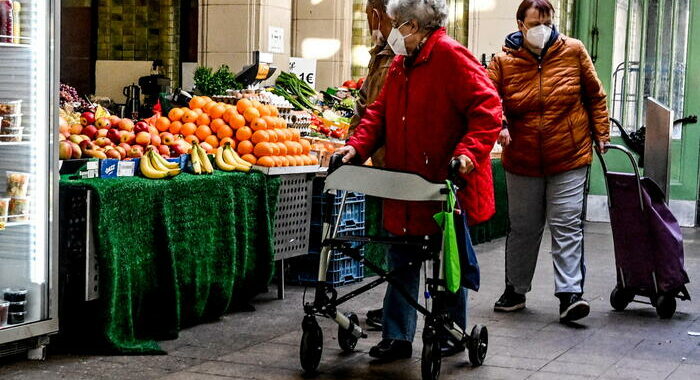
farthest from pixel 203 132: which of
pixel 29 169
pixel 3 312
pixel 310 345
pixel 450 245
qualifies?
pixel 450 245

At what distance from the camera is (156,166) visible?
653 cm

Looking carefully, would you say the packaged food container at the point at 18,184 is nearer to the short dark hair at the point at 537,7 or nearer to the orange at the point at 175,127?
the orange at the point at 175,127

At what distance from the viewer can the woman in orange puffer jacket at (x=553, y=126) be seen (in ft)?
24.1

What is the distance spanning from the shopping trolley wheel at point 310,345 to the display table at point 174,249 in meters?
0.95

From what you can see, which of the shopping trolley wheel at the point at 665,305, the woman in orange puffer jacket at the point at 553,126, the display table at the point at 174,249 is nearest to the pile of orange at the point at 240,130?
the display table at the point at 174,249

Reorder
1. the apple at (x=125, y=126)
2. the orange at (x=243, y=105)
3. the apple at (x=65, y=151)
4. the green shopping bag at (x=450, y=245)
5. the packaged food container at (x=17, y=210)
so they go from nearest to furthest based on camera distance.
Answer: the green shopping bag at (x=450, y=245) → the packaged food container at (x=17, y=210) → the apple at (x=65, y=151) → the apple at (x=125, y=126) → the orange at (x=243, y=105)

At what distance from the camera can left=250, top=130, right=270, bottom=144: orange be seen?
7.64 metres

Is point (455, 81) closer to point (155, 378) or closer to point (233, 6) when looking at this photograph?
point (155, 378)

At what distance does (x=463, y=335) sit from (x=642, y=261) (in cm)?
218

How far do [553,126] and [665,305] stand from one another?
1.36m

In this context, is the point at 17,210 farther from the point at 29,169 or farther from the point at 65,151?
the point at 65,151

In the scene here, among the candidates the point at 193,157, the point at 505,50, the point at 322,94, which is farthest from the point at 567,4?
the point at 193,157

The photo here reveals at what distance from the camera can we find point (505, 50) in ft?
24.8

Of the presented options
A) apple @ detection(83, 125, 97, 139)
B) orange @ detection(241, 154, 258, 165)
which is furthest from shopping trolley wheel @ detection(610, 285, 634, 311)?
apple @ detection(83, 125, 97, 139)
